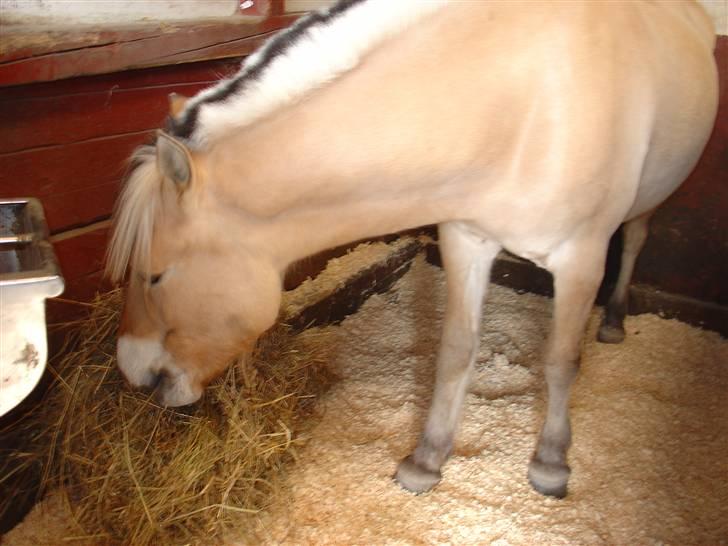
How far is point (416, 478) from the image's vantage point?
1.83 metres

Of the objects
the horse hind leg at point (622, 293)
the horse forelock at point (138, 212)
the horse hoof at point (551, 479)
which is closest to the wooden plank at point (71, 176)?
the horse forelock at point (138, 212)

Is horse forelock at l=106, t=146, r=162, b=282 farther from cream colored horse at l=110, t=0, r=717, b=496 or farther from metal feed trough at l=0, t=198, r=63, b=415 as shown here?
metal feed trough at l=0, t=198, r=63, b=415

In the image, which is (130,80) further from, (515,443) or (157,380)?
(515,443)

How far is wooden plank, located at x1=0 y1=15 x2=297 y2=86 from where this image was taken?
146 cm

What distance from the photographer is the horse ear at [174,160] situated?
113 cm

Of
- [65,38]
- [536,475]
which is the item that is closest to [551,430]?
[536,475]

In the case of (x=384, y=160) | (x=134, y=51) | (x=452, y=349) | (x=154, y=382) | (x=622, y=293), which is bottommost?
(x=622, y=293)

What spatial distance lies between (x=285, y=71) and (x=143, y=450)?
1.07m

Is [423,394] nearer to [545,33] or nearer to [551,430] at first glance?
[551,430]

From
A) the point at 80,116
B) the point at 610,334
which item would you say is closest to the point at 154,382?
the point at 80,116

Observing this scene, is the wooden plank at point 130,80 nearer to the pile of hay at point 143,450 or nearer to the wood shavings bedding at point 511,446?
the pile of hay at point 143,450

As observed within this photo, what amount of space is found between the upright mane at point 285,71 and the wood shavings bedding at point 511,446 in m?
1.09

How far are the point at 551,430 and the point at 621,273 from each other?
102 cm

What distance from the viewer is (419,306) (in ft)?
9.25
